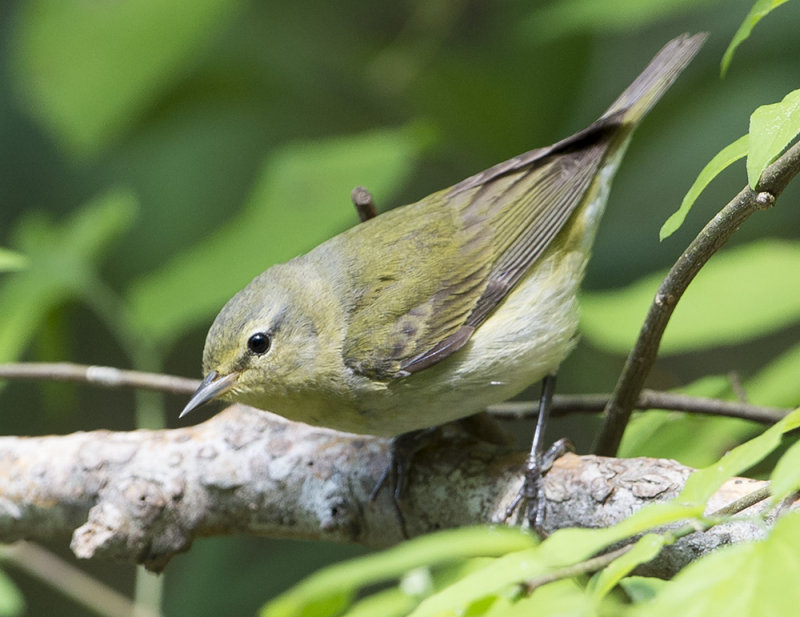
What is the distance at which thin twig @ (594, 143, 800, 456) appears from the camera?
148 cm

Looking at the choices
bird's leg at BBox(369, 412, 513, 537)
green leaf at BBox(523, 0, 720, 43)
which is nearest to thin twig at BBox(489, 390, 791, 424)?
bird's leg at BBox(369, 412, 513, 537)

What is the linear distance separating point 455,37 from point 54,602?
4.52 m

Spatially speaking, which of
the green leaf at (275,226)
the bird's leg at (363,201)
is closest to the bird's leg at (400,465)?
the bird's leg at (363,201)

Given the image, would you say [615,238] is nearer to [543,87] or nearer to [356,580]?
[543,87]

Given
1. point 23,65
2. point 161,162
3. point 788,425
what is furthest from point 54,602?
point 788,425

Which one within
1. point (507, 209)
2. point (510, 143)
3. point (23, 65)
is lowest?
point (507, 209)

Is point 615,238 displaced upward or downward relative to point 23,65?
downward

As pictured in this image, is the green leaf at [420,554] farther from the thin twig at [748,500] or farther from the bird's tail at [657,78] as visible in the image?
the bird's tail at [657,78]

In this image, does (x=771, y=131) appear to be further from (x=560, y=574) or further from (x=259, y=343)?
(x=259, y=343)

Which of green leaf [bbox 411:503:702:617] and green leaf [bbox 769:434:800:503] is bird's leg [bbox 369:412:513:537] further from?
green leaf [bbox 769:434:800:503]

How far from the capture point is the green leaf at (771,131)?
3.80 feet

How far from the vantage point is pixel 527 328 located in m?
Result: 2.65

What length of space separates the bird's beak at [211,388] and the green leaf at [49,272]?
826mm

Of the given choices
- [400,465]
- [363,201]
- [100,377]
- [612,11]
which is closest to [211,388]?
[100,377]
